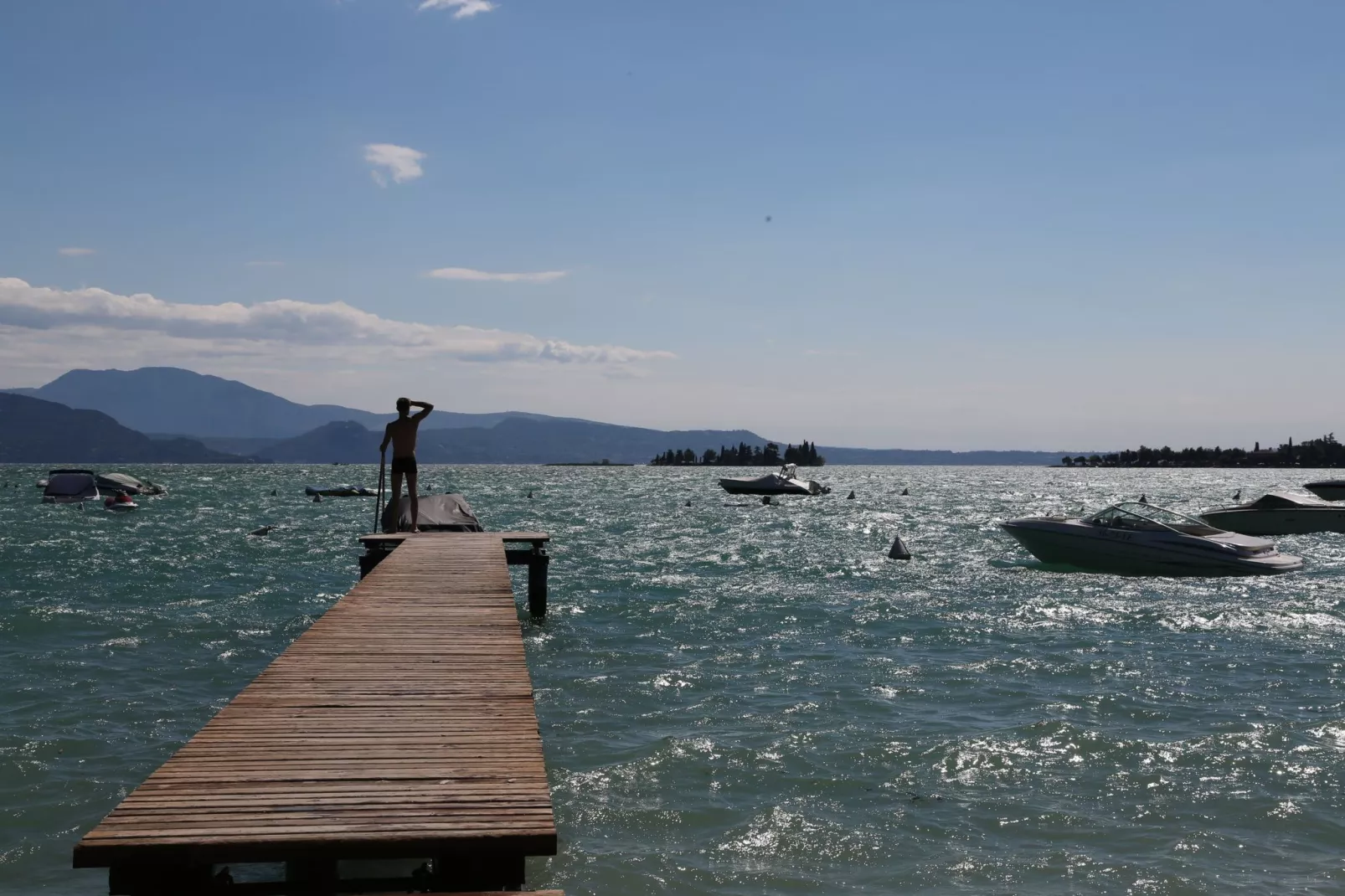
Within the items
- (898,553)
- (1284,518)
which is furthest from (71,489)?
(1284,518)

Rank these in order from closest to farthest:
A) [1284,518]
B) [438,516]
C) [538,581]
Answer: [538,581] < [438,516] < [1284,518]

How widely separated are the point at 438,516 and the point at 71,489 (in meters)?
63.0

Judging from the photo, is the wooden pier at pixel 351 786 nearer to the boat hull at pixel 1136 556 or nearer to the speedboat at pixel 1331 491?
the boat hull at pixel 1136 556

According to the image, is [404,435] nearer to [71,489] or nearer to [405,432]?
[405,432]

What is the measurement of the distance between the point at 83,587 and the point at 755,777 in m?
20.6

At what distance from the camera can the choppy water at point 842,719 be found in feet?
28.8

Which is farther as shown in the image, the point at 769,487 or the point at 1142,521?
the point at 769,487

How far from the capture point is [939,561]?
117ft

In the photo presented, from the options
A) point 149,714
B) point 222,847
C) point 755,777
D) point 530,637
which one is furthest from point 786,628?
point 222,847

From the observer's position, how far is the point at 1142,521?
3019 centimetres

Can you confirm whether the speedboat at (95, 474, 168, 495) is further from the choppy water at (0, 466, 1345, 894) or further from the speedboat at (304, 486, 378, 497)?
the choppy water at (0, 466, 1345, 894)

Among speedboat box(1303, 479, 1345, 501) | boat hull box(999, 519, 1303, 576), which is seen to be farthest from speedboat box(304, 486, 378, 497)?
boat hull box(999, 519, 1303, 576)

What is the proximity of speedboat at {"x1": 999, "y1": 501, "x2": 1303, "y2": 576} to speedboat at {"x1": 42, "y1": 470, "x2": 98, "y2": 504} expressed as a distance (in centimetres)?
6553

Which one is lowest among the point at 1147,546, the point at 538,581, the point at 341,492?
the point at 341,492
